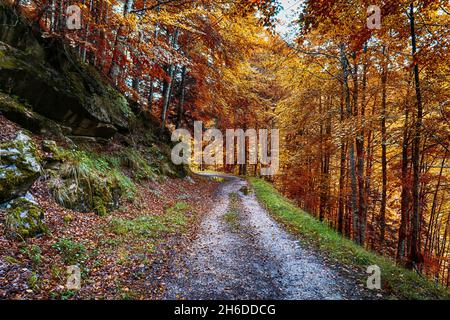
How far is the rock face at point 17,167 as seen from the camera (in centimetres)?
497

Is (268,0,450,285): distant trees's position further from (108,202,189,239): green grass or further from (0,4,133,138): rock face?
(0,4,133,138): rock face

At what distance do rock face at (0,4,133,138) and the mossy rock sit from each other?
13.3 feet

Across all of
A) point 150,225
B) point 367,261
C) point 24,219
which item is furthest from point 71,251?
point 367,261

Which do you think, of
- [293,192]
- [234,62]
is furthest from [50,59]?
[293,192]

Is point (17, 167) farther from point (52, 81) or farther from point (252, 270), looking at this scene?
point (252, 270)

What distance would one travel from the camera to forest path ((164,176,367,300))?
15.0 ft

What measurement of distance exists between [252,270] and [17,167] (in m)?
5.65

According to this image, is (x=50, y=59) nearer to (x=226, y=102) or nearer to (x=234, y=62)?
(x=234, y=62)

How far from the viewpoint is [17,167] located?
533 centimetres

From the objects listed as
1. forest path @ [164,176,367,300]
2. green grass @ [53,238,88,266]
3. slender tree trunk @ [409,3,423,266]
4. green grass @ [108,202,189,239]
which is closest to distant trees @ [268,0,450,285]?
slender tree trunk @ [409,3,423,266]

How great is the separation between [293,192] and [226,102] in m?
9.07

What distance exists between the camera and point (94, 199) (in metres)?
7.23

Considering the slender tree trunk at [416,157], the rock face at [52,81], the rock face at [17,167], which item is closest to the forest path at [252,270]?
the slender tree trunk at [416,157]

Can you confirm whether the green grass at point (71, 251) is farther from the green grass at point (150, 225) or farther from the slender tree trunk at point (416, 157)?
the slender tree trunk at point (416, 157)
